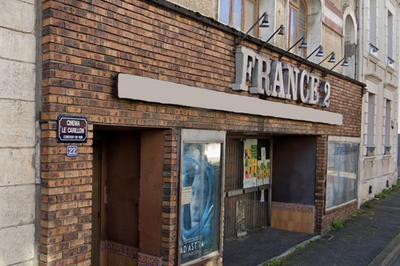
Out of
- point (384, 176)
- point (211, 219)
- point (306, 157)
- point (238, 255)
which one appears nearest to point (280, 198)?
point (306, 157)

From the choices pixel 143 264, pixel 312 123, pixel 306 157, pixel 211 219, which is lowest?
pixel 143 264

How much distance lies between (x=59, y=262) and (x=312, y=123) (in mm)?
6568

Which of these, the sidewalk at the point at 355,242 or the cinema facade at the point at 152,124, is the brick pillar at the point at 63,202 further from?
the sidewalk at the point at 355,242

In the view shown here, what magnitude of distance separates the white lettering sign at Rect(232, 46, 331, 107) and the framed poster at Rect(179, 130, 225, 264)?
1105 mm

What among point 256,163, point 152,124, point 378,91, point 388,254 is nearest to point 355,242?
point 388,254

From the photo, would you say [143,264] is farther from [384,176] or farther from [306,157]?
[384,176]

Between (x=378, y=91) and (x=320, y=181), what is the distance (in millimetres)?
7567

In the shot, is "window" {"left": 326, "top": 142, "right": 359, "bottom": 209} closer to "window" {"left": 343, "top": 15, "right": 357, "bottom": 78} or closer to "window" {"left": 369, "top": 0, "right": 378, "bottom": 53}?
"window" {"left": 343, "top": 15, "right": 357, "bottom": 78}

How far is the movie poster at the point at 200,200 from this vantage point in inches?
209

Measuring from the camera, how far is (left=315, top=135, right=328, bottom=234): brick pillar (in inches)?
367

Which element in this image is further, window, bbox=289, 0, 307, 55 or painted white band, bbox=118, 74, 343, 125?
window, bbox=289, 0, 307, 55

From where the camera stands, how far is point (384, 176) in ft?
54.2

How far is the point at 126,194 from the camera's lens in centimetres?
553

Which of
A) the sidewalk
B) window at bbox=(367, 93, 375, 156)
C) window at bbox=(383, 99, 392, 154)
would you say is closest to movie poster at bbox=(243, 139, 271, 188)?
the sidewalk
